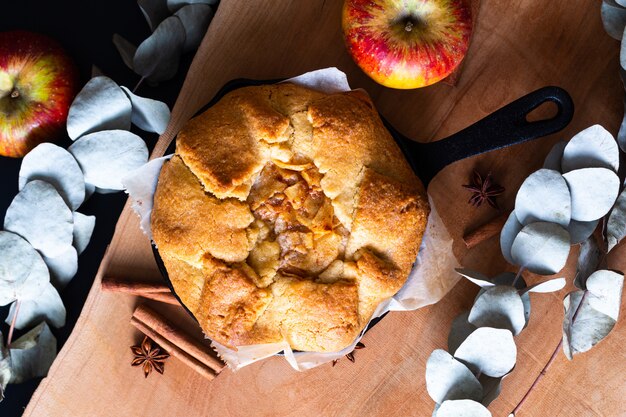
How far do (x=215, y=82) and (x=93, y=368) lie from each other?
819mm

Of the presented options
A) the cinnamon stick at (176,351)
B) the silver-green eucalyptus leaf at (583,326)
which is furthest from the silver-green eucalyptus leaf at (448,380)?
the cinnamon stick at (176,351)

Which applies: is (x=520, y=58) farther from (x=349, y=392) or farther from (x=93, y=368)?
(x=93, y=368)

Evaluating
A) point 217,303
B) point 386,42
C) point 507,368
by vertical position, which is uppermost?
point 386,42

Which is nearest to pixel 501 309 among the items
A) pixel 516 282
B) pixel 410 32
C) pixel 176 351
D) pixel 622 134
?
pixel 516 282

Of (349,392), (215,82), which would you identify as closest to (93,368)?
(349,392)

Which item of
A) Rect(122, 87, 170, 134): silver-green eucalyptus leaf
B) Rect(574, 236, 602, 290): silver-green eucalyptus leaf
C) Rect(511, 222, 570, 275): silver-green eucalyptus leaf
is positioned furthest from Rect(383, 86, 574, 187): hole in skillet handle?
Rect(122, 87, 170, 134): silver-green eucalyptus leaf

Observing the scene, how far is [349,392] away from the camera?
1.74m

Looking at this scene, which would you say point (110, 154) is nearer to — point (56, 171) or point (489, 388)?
point (56, 171)

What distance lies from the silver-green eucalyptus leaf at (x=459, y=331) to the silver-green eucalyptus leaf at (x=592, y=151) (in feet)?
1.45

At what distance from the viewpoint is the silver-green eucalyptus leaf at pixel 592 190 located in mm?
1534

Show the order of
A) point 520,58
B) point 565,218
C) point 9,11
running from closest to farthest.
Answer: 1. point 565,218
2. point 520,58
3. point 9,11

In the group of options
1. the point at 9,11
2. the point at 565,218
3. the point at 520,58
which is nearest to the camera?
the point at 565,218

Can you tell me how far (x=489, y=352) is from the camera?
5.11 ft

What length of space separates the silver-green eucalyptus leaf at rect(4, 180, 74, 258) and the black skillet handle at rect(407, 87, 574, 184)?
37.1 inches
